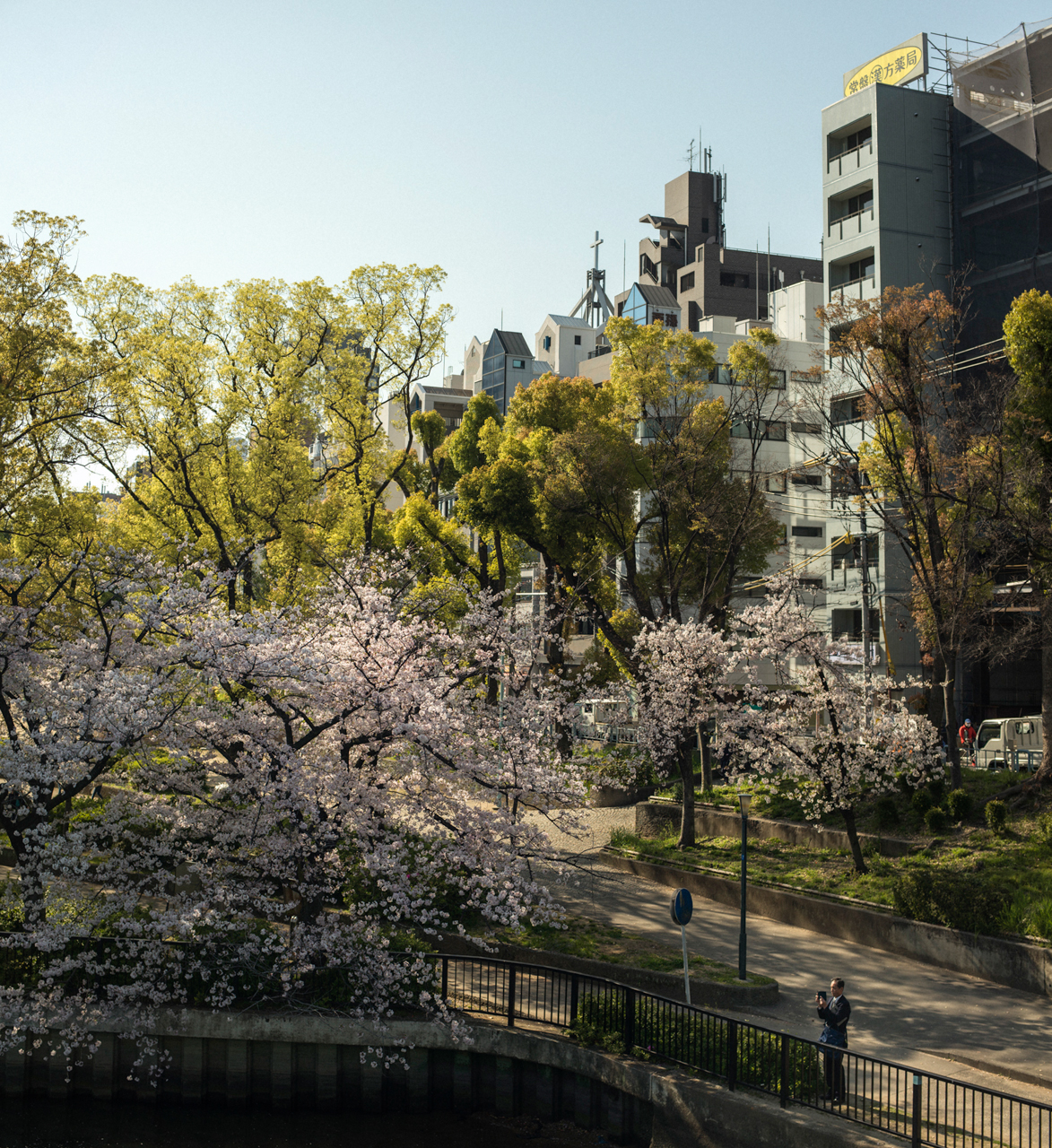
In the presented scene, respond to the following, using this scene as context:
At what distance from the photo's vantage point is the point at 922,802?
79.8 ft

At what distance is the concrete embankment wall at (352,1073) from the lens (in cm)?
1477

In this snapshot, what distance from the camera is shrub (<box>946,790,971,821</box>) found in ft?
76.5

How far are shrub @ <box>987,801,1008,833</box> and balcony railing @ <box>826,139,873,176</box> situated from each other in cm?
2986

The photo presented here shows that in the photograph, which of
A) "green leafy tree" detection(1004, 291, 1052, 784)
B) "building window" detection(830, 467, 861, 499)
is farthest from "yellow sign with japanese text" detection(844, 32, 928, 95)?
"green leafy tree" detection(1004, 291, 1052, 784)

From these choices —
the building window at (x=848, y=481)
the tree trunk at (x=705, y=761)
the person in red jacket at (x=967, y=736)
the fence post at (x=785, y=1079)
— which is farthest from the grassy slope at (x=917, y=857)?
the person in red jacket at (x=967, y=736)

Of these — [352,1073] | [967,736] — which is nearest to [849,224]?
[967,736]

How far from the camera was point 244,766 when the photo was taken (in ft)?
49.1

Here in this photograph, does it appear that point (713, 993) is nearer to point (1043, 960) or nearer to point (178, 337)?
point (1043, 960)

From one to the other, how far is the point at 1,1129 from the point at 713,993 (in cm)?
1076

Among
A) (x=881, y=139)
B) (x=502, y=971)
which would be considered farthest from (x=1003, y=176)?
(x=502, y=971)

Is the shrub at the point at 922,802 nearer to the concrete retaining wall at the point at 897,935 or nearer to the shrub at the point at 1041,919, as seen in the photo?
the concrete retaining wall at the point at 897,935

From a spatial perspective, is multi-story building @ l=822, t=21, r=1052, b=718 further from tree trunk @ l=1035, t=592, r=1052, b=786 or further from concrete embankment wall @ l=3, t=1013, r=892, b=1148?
concrete embankment wall @ l=3, t=1013, r=892, b=1148

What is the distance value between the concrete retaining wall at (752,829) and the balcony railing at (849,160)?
2810 cm

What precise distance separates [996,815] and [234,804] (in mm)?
15625
